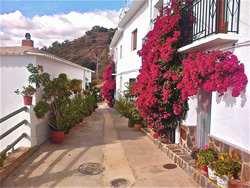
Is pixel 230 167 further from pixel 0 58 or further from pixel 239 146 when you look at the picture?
pixel 0 58

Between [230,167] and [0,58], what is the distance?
7.19m

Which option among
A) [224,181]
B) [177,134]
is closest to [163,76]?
[177,134]

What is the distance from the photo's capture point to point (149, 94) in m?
6.16

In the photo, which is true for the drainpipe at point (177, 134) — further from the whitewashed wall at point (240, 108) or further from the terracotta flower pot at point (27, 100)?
the terracotta flower pot at point (27, 100)

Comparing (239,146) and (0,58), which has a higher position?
(0,58)

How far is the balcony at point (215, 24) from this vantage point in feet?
12.8

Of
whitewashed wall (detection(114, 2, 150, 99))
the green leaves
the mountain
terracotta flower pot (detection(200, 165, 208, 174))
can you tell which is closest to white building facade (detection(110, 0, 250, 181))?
terracotta flower pot (detection(200, 165, 208, 174))

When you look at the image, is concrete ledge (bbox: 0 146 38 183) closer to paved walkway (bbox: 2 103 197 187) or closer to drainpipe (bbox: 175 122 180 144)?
paved walkway (bbox: 2 103 197 187)

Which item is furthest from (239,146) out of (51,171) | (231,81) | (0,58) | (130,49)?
(130,49)

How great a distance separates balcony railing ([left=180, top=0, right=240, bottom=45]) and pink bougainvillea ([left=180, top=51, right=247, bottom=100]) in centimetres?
69

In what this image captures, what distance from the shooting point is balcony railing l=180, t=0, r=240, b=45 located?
4.42 metres

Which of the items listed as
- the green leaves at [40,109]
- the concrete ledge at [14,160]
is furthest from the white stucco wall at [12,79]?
the concrete ledge at [14,160]

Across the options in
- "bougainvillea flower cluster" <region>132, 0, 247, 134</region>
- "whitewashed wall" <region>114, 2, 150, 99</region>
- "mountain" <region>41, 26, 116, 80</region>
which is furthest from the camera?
"mountain" <region>41, 26, 116, 80</region>

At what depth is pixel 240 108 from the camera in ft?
12.2
